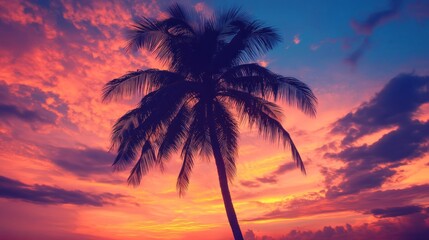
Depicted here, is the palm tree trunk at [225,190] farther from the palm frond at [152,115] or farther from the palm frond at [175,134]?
the palm frond at [152,115]

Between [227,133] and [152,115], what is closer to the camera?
[152,115]

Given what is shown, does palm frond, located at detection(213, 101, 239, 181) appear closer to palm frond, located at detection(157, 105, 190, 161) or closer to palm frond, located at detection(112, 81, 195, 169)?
palm frond, located at detection(157, 105, 190, 161)

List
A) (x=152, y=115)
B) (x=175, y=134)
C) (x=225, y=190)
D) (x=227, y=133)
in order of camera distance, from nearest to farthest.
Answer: (x=152, y=115)
(x=225, y=190)
(x=175, y=134)
(x=227, y=133)

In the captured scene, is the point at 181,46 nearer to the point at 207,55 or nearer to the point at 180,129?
the point at 207,55

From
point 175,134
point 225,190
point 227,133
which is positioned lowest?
point 225,190

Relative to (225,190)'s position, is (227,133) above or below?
above

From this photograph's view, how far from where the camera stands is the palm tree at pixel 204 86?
1489cm

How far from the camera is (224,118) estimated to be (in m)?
15.7

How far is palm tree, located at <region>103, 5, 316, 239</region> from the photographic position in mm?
14891

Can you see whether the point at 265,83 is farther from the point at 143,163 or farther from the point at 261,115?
the point at 143,163

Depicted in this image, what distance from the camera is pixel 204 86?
15.2m

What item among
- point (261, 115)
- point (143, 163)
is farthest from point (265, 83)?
point (143, 163)

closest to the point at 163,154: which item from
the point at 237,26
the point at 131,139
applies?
the point at 131,139

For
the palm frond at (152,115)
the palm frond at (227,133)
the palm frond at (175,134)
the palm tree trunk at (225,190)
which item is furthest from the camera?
the palm frond at (227,133)
